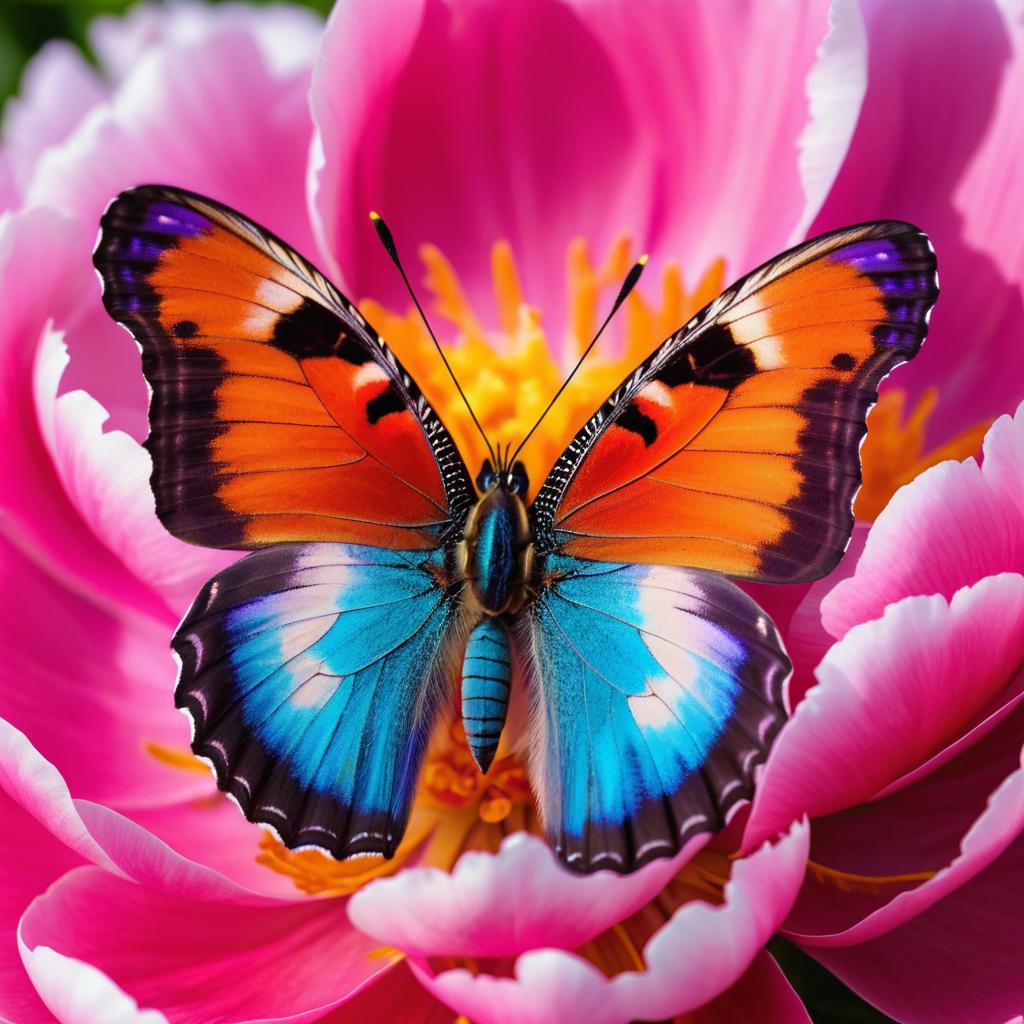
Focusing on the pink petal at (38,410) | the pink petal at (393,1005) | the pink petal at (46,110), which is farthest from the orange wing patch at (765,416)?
the pink petal at (46,110)

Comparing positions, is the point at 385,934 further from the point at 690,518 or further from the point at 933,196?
the point at 933,196

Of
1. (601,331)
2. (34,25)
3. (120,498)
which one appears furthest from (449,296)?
(34,25)

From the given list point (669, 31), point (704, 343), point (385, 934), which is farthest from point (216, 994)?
point (669, 31)

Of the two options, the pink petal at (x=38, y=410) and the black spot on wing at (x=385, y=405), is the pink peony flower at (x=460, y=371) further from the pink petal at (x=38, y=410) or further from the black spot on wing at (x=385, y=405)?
the black spot on wing at (x=385, y=405)

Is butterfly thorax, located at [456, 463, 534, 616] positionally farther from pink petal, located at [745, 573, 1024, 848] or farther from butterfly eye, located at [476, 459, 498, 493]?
pink petal, located at [745, 573, 1024, 848]

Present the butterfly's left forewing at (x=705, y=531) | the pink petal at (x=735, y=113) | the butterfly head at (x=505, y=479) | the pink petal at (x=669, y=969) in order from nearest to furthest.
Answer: the pink petal at (x=669, y=969), the butterfly's left forewing at (x=705, y=531), the butterfly head at (x=505, y=479), the pink petal at (x=735, y=113)

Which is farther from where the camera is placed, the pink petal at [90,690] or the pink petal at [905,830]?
the pink petal at [90,690]

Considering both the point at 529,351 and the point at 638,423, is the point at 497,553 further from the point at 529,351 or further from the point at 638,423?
the point at 529,351

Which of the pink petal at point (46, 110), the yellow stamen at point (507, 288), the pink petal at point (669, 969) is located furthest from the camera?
the pink petal at point (46, 110)
